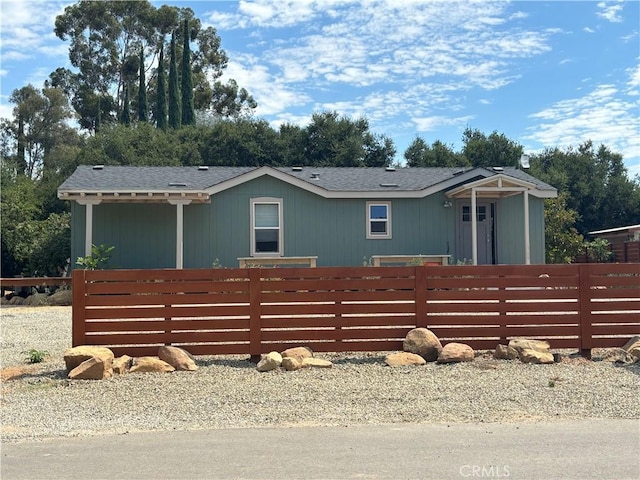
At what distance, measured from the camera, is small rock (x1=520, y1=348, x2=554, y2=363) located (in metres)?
7.35

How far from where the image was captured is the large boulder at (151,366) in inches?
279

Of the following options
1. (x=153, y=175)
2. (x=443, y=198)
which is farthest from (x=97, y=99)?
(x=443, y=198)

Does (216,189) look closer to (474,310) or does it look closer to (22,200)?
Answer: (474,310)

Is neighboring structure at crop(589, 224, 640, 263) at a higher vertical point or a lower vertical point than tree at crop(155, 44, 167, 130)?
lower

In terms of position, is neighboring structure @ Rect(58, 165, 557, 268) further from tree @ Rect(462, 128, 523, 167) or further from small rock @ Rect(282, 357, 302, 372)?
tree @ Rect(462, 128, 523, 167)

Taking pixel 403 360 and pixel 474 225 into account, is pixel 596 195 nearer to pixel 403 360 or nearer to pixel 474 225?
pixel 474 225

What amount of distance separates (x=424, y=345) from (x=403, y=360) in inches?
14.4

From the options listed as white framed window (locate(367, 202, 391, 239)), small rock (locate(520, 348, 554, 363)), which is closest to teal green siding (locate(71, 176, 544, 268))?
white framed window (locate(367, 202, 391, 239))

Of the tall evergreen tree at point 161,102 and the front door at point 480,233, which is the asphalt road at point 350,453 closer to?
the front door at point 480,233

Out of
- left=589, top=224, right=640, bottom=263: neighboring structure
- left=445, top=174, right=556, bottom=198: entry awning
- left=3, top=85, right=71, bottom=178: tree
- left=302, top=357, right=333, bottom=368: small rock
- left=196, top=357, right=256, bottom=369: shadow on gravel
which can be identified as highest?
left=3, top=85, right=71, bottom=178: tree

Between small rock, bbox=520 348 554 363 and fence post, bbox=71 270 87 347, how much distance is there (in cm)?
546

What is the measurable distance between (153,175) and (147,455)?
14702 millimetres

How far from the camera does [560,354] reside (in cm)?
780

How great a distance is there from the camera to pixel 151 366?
7.09 metres
